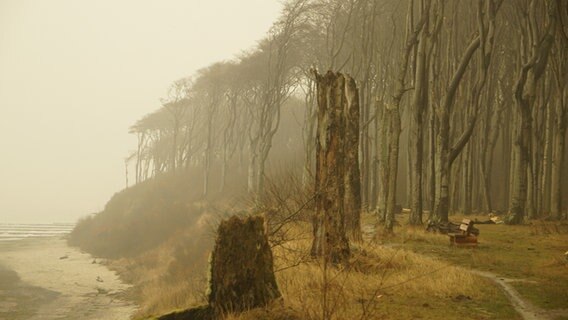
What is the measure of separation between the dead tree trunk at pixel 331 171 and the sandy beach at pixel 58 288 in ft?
34.5

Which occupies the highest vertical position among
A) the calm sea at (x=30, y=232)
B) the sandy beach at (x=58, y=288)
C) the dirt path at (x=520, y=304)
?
the dirt path at (x=520, y=304)

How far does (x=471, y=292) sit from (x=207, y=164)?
33.1m

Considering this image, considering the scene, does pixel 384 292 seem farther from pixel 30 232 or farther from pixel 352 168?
pixel 30 232

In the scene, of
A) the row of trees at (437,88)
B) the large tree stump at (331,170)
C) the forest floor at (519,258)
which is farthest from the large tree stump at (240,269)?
the row of trees at (437,88)

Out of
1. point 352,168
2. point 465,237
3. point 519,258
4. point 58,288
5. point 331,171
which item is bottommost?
point 58,288

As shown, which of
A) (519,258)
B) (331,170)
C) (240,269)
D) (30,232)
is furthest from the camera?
(30,232)

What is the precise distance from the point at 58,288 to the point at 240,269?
1953 cm

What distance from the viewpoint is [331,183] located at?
8984mm

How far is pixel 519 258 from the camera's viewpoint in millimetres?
10930

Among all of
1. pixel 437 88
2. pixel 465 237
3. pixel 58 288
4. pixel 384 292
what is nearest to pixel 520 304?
pixel 384 292

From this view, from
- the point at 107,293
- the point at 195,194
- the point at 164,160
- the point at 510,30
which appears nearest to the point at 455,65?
the point at 510,30

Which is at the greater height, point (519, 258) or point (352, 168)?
point (352, 168)

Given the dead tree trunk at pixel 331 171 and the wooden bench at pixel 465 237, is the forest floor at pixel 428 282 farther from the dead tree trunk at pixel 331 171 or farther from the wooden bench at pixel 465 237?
the dead tree trunk at pixel 331 171

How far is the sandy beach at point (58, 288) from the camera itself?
1794 cm
